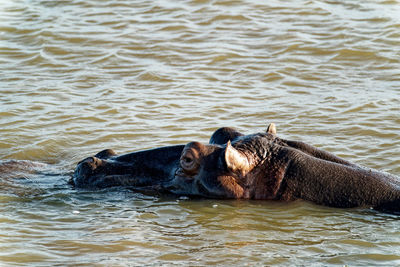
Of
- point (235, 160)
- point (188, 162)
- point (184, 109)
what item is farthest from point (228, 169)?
point (184, 109)

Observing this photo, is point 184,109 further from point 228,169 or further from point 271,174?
point 228,169

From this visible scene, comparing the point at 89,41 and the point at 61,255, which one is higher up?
the point at 89,41

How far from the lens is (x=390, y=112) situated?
10.3 m

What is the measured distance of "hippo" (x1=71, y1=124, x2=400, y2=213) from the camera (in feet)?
19.9

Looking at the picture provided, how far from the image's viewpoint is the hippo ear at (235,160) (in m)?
5.88

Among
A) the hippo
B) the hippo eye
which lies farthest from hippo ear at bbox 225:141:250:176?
the hippo eye

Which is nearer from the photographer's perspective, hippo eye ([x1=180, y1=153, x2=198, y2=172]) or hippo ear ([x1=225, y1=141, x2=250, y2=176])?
hippo ear ([x1=225, y1=141, x2=250, y2=176])

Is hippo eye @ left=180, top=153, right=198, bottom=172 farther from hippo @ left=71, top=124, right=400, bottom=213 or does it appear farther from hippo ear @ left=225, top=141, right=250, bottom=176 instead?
hippo ear @ left=225, top=141, right=250, bottom=176

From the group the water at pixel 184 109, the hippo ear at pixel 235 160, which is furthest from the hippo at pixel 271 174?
the water at pixel 184 109

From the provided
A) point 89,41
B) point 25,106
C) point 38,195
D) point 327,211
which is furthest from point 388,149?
point 89,41

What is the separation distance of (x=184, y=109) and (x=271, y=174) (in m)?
4.80

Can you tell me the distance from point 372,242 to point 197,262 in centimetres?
145

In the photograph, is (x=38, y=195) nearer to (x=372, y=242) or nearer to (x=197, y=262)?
(x=197, y=262)

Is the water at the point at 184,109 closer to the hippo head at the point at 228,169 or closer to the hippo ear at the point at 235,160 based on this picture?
the hippo head at the point at 228,169
